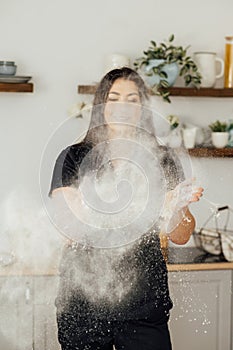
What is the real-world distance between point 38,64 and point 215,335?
68cm

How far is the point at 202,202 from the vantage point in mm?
1563

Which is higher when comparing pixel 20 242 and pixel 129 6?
pixel 129 6

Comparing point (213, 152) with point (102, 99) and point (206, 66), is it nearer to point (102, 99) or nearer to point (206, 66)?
point (206, 66)

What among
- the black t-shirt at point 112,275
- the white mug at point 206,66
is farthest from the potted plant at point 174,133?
the black t-shirt at point 112,275

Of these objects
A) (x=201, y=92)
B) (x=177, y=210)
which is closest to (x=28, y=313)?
(x=177, y=210)

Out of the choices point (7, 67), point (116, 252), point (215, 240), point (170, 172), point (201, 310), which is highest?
point (7, 67)

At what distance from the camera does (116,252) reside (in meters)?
1.23

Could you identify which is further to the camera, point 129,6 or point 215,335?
point 129,6

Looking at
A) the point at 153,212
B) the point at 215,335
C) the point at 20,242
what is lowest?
the point at 215,335

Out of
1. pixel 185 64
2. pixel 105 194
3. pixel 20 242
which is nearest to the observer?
pixel 105 194

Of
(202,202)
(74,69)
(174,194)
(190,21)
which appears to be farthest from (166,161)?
(190,21)

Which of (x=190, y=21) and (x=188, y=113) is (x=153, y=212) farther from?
(x=190, y=21)

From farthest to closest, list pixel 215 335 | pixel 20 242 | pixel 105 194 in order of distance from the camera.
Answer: pixel 215 335, pixel 20 242, pixel 105 194

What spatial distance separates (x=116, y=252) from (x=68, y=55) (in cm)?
59
